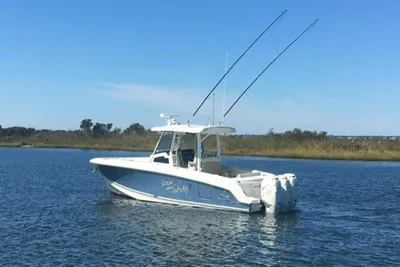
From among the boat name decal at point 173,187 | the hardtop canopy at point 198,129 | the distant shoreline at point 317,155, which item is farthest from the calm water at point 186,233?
the distant shoreline at point 317,155

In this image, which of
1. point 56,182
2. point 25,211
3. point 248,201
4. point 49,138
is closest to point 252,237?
point 248,201

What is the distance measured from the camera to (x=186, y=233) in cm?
1888

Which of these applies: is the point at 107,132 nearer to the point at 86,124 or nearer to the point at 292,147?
Result: the point at 86,124

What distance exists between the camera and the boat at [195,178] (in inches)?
875

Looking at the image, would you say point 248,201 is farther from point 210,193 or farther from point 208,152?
point 208,152

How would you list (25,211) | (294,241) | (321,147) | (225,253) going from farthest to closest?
(321,147)
(25,211)
(294,241)
(225,253)

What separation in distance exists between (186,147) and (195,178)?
2842mm

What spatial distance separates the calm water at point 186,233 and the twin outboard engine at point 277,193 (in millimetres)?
441

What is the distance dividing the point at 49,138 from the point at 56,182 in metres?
95.6

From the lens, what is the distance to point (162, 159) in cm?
2562

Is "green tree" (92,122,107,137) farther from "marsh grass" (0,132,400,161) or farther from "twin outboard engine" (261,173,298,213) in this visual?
"twin outboard engine" (261,173,298,213)

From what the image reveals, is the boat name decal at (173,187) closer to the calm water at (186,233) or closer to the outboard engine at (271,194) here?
the calm water at (186,233)

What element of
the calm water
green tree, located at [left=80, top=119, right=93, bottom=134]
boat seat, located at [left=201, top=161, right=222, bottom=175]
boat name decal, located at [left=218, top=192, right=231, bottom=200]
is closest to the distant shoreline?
the calm water

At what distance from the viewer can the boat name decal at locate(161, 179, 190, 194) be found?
23.7 metres
